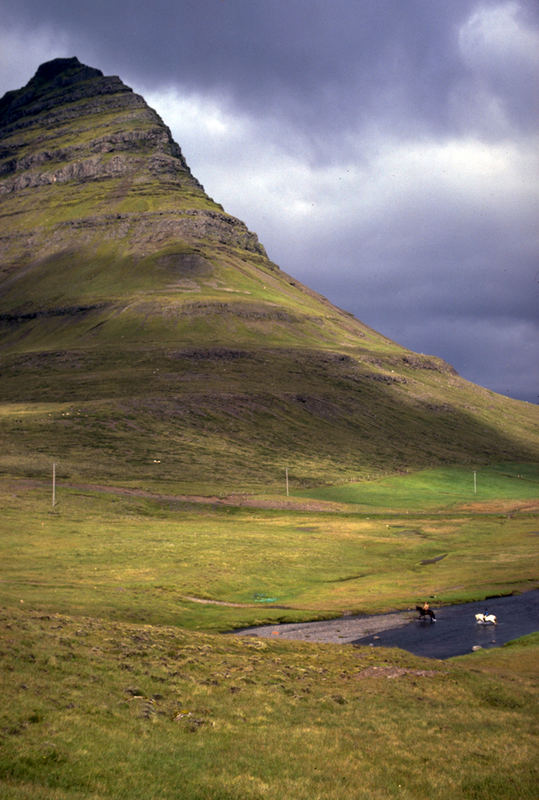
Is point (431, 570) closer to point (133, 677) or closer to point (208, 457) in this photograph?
point (133, 677)

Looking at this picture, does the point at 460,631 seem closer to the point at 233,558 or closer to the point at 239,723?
the point at 239,723

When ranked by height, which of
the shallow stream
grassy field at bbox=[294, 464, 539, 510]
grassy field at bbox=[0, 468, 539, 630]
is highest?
grassy field at bbox=[294, 464, 539, 510]

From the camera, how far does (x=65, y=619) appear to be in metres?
46.9

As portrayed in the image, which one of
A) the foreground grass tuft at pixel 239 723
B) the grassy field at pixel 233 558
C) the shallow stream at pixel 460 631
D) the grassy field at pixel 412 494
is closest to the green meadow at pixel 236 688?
the foreground grass tuft at pixel 239 723

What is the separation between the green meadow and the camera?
2544cm

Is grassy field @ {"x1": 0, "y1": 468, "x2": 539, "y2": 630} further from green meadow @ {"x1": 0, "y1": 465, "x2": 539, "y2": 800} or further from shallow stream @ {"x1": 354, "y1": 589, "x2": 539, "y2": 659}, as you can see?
shallow stream @ {"x1": 354, "y1": 589, "x2": 539, "y2": 659}

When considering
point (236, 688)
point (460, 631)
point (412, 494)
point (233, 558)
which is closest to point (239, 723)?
point (236, 688)

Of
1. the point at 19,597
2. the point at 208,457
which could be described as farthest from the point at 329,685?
the point at 208,457

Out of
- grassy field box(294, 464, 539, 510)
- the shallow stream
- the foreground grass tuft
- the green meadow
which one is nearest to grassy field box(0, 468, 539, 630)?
the green meadow

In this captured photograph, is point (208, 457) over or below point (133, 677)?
over

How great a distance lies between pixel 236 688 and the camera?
122 feet

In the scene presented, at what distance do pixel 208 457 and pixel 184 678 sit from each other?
153545mm

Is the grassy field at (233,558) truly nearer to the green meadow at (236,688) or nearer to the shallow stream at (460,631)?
the green meadow at (236,688)

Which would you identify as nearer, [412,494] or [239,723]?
[239,723]
